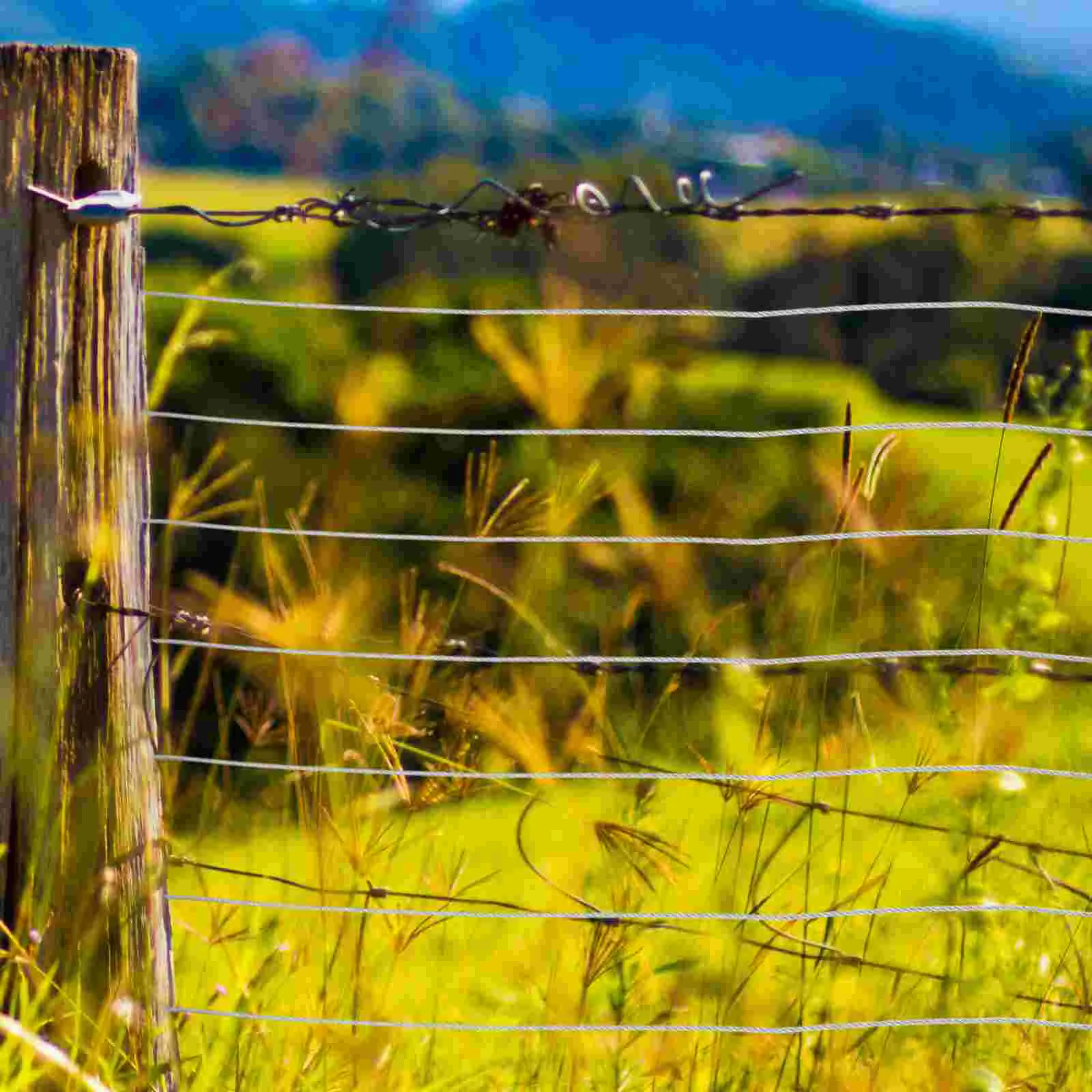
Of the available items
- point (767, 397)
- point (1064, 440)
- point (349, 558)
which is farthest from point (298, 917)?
point (767, 397)

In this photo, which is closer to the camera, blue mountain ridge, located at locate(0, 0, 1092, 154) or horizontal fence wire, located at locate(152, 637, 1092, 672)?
horizontal fence wire, located at locate(152, 637, 1092, 672)

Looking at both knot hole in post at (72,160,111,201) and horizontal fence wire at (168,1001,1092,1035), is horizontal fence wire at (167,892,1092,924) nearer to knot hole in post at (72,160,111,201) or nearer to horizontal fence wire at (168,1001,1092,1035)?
horizontal fence wire at (168,1001,1092,1035)

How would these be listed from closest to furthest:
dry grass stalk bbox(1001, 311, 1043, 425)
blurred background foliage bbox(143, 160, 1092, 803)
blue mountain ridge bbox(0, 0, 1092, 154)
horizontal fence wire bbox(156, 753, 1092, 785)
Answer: horizontal fence wire bbox(156, 753, 1092, 785), dry grass stalk bbox(1001, 311, 1043, 425), blurred background foliage bbox(143, 160, 1092, 803), blue mountain ridge bbox(0, 0, 1092, 154)

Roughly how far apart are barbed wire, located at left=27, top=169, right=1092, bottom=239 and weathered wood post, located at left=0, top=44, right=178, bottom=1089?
0.04 metres

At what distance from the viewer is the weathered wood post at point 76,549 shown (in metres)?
1.49

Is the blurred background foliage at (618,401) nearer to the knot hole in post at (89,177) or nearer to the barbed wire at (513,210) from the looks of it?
the barbed wire at (513,210)

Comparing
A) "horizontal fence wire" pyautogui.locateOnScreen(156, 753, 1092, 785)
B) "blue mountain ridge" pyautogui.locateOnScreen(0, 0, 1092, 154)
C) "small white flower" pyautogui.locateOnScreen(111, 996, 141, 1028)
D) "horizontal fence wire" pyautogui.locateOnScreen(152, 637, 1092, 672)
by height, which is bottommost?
"small white flower" pyautogui.locateOnScreen(111, 996, 141, 1028)

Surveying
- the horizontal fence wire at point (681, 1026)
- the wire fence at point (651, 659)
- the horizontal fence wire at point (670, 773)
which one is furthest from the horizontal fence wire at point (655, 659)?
the horizontal fence wire at point (681, 1026)

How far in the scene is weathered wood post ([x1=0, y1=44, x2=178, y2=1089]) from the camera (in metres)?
1.49

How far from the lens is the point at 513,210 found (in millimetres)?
1617

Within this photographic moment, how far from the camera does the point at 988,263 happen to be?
716 centimetres

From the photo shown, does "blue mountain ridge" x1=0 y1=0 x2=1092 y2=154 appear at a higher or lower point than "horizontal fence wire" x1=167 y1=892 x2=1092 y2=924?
higher

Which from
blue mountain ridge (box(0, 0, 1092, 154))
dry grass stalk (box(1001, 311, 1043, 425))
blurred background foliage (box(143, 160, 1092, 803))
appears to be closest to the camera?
dry grass stalk (box(1001, 311, 1043, 425))

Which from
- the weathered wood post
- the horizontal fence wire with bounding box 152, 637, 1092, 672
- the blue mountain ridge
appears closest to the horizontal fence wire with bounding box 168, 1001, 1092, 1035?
the weathered wood post
